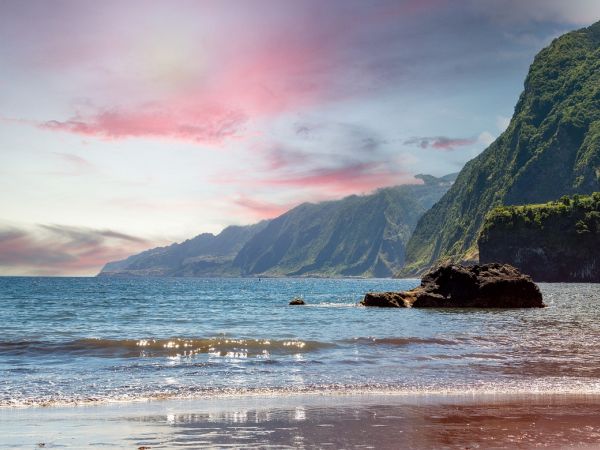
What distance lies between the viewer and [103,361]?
93.1 feet

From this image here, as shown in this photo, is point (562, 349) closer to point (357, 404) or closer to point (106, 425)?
point (357, 404)

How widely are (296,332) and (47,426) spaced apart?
93.4 feet

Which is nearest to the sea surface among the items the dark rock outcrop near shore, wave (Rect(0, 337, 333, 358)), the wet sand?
wave (Rect(0, 337, 333, 358))

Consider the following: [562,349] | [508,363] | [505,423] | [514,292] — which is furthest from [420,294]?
[505,423]

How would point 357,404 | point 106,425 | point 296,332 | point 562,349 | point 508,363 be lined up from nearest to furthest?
point 106,425 < point 357,404 < point 508,363 < point 562,349 < point 296,332

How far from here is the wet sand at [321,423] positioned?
13219 mm

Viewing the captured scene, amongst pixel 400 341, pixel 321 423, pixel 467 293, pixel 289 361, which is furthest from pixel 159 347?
pixel 467 293

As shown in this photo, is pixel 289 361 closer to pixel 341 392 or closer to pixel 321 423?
pixel 341 392

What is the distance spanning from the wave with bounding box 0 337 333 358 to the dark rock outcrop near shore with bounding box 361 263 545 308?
46839 millimetres

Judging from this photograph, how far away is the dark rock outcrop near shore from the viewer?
80.3 m

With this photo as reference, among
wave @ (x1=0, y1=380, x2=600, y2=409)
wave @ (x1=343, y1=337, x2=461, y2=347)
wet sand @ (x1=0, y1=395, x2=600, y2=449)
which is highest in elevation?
wet sand @ (x1=0, y1=395, x2=600, y2=449)

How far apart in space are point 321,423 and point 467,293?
70.9 meters

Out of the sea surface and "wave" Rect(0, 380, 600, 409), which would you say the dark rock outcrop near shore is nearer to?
the sea surface

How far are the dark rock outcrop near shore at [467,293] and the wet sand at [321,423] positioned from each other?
202ft
